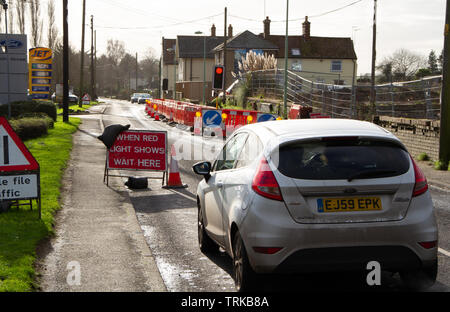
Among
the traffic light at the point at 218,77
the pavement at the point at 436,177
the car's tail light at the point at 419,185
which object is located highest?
the traffic light at the point at 218,77

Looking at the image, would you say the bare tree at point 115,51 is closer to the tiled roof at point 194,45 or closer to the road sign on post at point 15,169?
the tiled roof at point 194,45

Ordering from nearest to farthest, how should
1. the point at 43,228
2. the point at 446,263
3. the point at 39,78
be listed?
the point at 446,263
the point at 43,228
the point at 39,78

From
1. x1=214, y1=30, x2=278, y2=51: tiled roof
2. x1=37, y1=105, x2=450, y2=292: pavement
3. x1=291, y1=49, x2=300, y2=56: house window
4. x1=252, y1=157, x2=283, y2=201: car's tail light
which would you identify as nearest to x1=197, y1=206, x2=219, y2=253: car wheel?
x1=37, y1=105, x2=450, y2=292: pavement

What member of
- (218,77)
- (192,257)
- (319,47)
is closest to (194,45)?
(319,47)

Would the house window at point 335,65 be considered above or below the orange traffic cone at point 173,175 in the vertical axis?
above

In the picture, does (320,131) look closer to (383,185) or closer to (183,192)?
(383,185)

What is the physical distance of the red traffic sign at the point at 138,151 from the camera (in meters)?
13.7

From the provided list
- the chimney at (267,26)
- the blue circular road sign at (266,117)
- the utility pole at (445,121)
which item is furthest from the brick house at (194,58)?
the utility pole at (445,121)

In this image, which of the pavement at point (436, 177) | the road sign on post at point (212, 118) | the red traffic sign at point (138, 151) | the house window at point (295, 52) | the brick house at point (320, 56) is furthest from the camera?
the brick house at point (320, 56)

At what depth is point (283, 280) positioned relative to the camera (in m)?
6.34

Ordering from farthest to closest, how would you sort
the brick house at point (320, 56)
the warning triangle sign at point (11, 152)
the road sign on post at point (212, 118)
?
1. the brick house at point (320, 56)
2. the road sign on post at point (212, 118)
3. the warning triangle sign at point (11, 152)

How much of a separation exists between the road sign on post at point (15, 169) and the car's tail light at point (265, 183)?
4.44m

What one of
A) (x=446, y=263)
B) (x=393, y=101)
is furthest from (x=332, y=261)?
(x=393, y=101)
